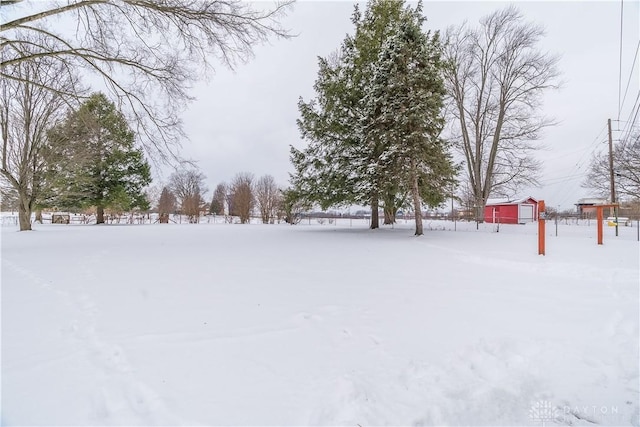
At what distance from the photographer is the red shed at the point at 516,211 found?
23938 millimetres

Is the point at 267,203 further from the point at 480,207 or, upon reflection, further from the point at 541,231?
the point at 541,231

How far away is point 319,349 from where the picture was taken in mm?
2914

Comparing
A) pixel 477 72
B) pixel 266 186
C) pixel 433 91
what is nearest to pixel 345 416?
pixel 433 91

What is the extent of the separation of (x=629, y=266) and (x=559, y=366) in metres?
5.32

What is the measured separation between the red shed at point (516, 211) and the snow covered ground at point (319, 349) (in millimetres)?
21347

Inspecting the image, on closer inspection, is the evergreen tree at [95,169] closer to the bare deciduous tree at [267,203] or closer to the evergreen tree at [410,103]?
the bare deciduous tree at [267,203]

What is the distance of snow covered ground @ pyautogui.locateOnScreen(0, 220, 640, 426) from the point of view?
2115 mm

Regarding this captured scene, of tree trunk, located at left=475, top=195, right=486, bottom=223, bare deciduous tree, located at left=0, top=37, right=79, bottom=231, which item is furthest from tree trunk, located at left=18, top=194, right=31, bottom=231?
tree trunk, located at left=475, top=195, right=486, bottom=223

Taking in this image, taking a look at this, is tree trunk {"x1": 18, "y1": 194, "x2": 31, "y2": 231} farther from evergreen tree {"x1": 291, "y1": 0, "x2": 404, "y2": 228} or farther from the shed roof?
the shed roof

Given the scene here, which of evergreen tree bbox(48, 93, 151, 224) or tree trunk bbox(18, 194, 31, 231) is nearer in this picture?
tree trunk bbox(18, 194, 31, 231)

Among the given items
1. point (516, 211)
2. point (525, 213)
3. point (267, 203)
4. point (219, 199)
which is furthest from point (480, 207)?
point (219, 199)

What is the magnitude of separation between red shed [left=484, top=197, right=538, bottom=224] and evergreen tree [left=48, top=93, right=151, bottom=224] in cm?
2842

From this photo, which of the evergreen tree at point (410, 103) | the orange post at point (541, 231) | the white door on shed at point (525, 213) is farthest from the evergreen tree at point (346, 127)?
the white door on shed at point (525, 213)

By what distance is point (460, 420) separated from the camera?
2.08 meters
